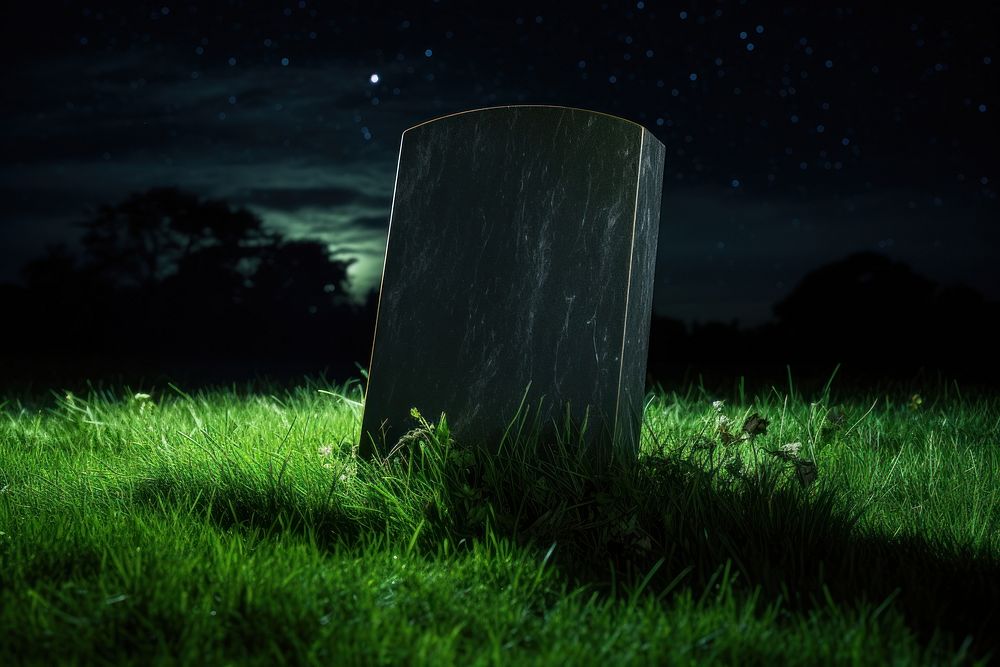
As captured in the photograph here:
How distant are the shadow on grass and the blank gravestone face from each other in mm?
181

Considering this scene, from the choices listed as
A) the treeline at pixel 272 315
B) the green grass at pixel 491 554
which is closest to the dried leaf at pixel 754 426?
the green grass at pixel 491 554

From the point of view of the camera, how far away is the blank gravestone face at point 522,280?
280cm

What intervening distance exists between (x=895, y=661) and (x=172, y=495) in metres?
2.28

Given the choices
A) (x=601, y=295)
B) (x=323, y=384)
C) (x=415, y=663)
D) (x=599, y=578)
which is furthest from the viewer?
(x=323, y=384)

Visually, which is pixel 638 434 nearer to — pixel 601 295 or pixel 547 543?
pixel 601 295

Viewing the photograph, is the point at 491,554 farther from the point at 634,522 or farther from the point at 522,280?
the point at 522,280

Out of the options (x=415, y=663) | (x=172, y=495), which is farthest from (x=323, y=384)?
(x=415, y=663)

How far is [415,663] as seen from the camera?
5.22 ft

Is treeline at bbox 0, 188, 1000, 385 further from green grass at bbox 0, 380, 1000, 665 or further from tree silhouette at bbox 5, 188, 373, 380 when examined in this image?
green grass at bbox 0, 380, 1000, 665

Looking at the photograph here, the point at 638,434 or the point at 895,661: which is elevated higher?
the point at 638,434

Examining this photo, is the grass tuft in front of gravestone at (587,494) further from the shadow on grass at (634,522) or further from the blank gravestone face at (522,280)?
the blank gravestone face at (522,280)

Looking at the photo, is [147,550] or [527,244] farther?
[527,244]

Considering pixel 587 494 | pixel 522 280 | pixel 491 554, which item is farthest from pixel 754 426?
pixel 491 554

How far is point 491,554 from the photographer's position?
222cm
